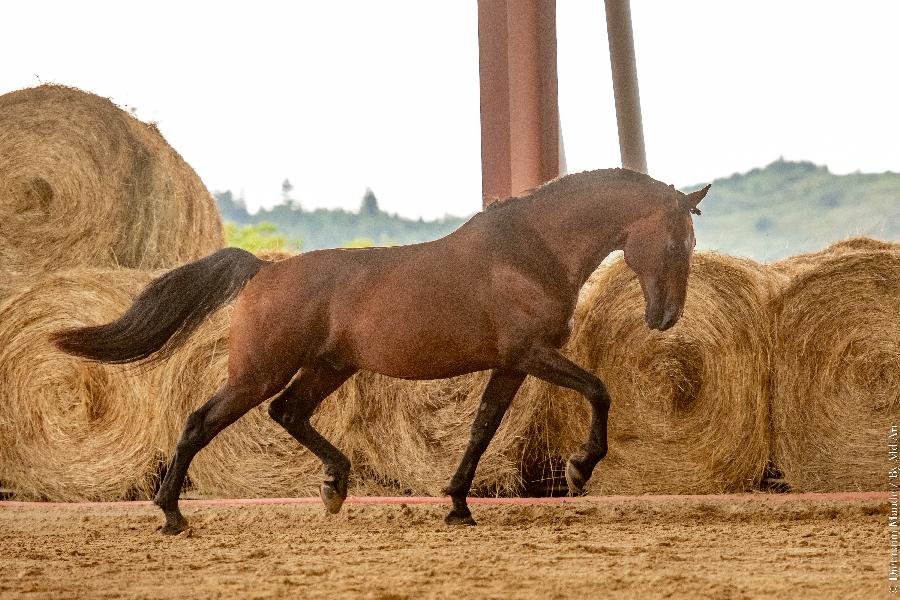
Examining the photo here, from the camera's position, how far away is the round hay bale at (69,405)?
530 cm

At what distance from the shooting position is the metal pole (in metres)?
7.50

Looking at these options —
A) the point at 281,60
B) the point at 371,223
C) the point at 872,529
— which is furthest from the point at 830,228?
the point at 872,529

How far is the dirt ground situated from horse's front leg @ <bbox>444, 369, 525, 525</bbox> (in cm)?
11

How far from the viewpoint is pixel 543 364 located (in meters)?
3.99

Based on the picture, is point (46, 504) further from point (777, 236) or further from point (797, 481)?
point (777, 236)

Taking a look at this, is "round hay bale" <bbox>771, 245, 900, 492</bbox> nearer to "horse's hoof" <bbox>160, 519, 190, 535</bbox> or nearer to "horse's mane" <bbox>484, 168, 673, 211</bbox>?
"horse's mane" <bbox>484, 168, 673, 211</bbox>

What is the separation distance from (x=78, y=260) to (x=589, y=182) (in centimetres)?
321

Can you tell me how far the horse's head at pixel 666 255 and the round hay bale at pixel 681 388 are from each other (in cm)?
77

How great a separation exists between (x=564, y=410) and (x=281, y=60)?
37.4 feet

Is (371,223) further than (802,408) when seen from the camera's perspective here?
Yes

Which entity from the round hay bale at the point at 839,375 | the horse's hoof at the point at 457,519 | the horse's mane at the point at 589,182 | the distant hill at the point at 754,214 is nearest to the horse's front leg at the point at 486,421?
the horse's hoof at the point at 457,519

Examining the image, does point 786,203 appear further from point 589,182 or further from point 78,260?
point 589,182

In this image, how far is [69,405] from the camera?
17.7 ft

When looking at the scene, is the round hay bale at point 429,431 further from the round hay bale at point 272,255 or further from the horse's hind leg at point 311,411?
the round hay bale at point 272,255
